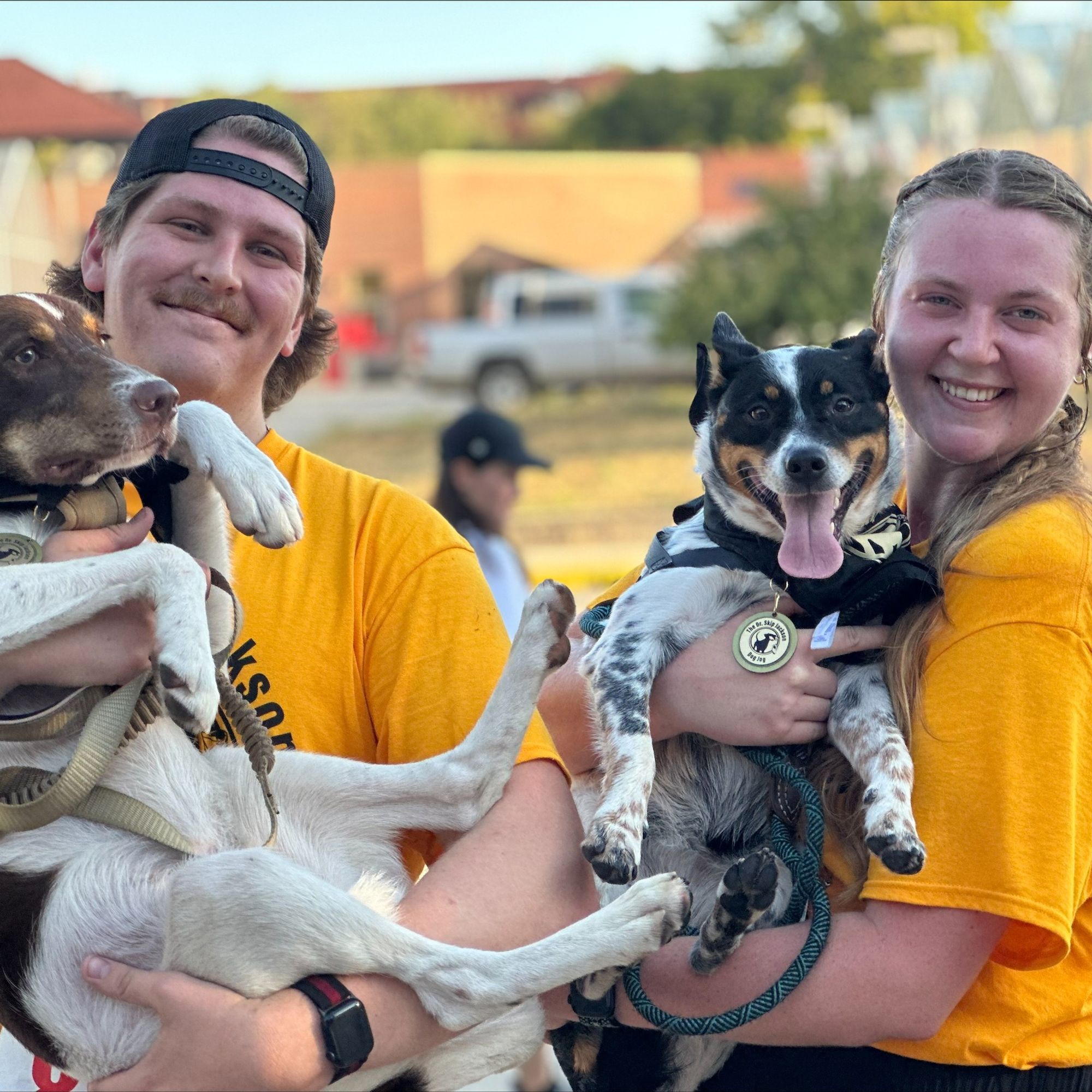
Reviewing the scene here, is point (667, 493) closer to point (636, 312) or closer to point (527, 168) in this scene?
point (636, 312)

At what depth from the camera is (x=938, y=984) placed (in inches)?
80.9

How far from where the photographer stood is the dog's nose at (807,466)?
266cm

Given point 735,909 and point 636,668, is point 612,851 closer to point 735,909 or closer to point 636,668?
point 735,909

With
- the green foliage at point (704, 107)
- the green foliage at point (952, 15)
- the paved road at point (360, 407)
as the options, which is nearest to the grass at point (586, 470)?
the paved road at point (360, 407)

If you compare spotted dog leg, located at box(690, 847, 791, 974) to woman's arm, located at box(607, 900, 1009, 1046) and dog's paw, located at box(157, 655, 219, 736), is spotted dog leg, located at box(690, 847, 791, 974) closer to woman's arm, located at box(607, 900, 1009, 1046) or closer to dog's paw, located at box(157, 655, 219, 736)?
woman's arm, located at box(607, 900, 1009, 1046)

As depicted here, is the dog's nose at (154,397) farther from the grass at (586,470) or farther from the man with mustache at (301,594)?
the grass at (586,470)

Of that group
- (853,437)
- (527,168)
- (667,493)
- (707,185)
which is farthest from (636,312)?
(853,437)

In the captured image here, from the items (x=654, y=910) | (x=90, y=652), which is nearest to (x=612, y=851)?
(x=654, y=910)

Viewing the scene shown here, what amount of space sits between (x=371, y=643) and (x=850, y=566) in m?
0.86

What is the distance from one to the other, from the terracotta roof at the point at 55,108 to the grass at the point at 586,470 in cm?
517

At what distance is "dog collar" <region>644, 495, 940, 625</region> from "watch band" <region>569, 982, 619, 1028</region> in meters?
0.78

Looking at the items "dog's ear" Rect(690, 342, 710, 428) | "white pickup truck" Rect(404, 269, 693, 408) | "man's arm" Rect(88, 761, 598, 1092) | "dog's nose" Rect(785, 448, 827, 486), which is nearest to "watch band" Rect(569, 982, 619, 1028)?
"man's arm" Rect(88, 761, 598, 1092)

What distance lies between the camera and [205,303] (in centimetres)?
243

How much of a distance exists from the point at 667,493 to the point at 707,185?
25239mm
